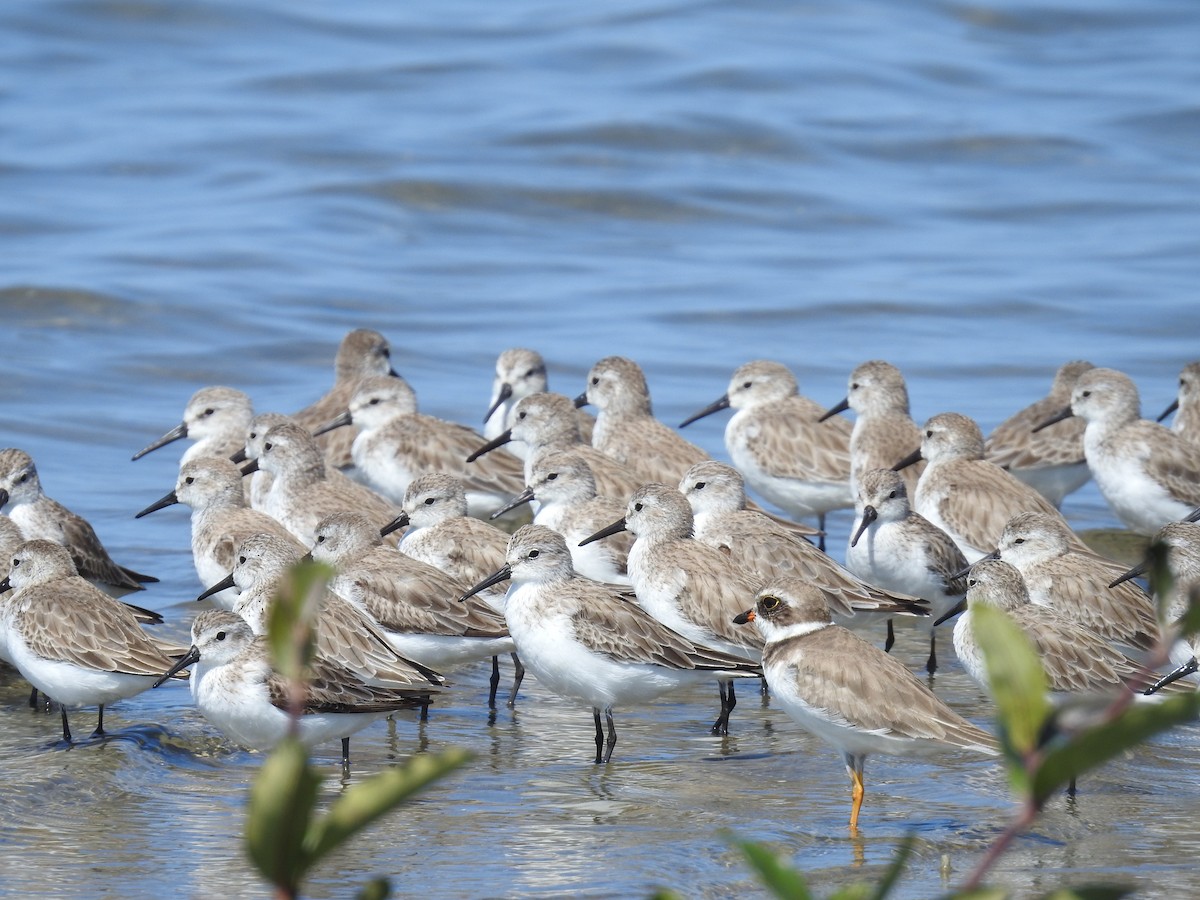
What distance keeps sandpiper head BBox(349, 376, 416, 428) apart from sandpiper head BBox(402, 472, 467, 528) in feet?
9.60

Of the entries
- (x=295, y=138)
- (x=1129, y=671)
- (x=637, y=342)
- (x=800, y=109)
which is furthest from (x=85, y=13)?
(x=1129, y=671)

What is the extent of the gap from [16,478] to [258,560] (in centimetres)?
181

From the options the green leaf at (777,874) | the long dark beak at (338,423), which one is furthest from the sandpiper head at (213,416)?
the green leaf at (777,874)

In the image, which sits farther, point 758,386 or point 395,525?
point 758,386

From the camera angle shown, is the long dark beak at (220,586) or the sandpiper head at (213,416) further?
the sandpiper head at (213,416)

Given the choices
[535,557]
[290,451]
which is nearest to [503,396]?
[290,451]

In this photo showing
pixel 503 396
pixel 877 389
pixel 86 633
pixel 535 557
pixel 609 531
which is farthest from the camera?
pixel 503 396

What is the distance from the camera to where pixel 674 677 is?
7500mm

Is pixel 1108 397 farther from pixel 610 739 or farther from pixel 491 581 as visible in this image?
pixel 610 739

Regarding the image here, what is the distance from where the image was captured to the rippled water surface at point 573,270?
6.48 meters

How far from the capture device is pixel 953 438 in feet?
34.7

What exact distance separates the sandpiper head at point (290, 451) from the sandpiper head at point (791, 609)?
4.18 meters

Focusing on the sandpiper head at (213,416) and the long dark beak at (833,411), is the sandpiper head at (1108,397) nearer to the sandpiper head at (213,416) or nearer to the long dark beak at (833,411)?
the long dark beak at (833,411)

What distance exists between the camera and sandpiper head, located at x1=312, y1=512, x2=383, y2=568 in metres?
8.87
